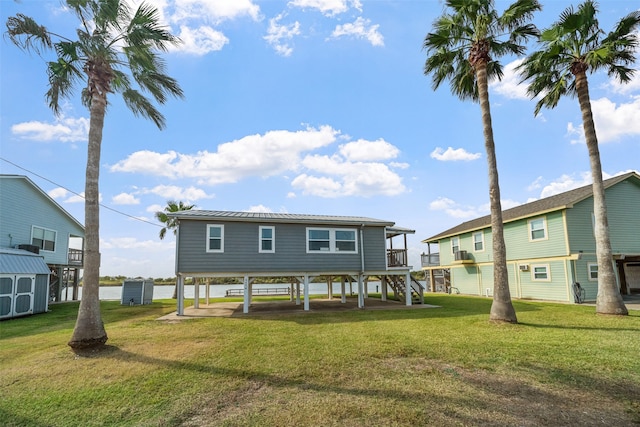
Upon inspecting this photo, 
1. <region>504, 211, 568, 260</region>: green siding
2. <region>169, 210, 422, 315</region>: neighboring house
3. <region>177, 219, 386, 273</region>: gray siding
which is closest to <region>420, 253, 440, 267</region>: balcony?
<region>504, 211, 568, 260</region>: green siding

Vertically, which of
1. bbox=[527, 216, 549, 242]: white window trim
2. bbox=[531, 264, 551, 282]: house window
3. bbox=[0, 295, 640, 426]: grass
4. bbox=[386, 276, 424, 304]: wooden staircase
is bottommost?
bbox=[0, 295, 640, 426]: grass

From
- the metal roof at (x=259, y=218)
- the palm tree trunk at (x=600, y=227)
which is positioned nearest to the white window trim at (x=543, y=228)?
the palm tree trunk at (x=600, y=227)

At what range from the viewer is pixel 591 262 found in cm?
1805

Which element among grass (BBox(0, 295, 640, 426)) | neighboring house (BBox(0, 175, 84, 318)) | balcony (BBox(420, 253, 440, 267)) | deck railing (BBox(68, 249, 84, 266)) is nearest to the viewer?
grass (BBox(0, 295, 640, 426))

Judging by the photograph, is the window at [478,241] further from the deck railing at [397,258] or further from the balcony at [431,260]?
the deck railing at [397,258]

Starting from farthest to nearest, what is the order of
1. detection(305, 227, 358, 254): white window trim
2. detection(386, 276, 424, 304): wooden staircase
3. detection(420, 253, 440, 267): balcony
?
detection(420, 253, 440, 267): balcony
detection(386, 276, 424, 304): wooden staircase
detection(305, 227, 358, 254): white window trim

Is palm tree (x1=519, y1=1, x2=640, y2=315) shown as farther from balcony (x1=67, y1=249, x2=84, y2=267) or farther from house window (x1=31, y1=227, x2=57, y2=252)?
balcony (x1=67, y1=249, x2=84, y2=267)

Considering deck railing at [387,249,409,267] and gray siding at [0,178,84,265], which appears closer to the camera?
deck railing at [387,249,409,267]

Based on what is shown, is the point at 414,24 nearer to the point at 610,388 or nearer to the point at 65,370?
the point at 610,388

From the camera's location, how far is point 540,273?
1955cm

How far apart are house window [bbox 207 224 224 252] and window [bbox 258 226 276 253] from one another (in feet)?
5.48

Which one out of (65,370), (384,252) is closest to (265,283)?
(384,252)

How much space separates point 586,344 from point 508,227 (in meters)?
15.2

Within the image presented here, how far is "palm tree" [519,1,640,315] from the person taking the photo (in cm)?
1270
